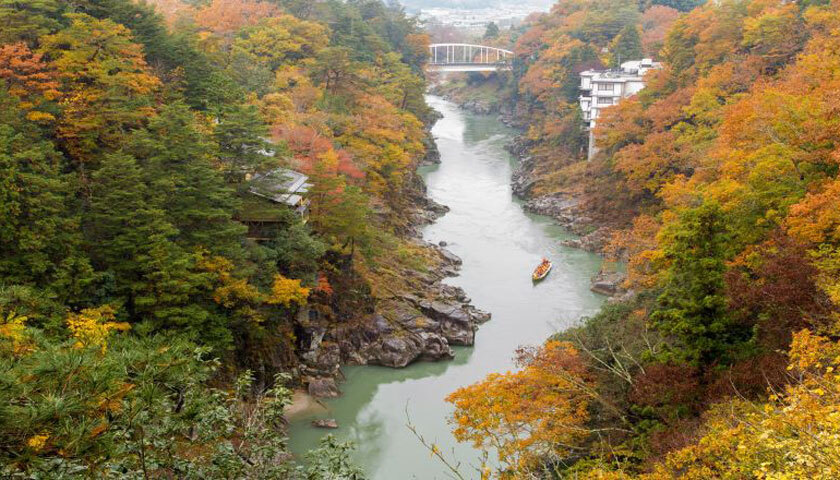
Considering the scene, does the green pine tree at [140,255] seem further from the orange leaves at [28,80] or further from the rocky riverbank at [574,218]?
the rocky riverbank at [574,218]

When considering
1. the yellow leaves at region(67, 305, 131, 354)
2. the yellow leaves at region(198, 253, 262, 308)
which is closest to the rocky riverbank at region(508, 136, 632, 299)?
the yellow leaves at region(198, 253, 262, 308)

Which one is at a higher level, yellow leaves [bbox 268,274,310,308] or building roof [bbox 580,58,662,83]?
building roof [bbox 580,58,662,83]

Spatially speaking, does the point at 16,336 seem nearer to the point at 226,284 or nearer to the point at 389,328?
the point at 226,284

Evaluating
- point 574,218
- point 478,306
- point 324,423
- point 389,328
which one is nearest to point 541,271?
point 478,306

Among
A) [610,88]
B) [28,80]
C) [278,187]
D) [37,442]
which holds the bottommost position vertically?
[278,187]

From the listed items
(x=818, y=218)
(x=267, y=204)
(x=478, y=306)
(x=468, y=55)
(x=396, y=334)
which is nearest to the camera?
(x=818, y=218)

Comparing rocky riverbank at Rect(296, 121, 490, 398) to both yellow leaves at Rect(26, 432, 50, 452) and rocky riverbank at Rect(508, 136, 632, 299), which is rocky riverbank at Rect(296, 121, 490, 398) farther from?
yellow leaves at Rect(26, 432, 50, 452)

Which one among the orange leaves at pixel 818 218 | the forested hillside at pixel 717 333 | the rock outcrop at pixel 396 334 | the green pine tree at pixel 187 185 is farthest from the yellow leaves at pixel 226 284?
the orange leaves at pixel 818 218
